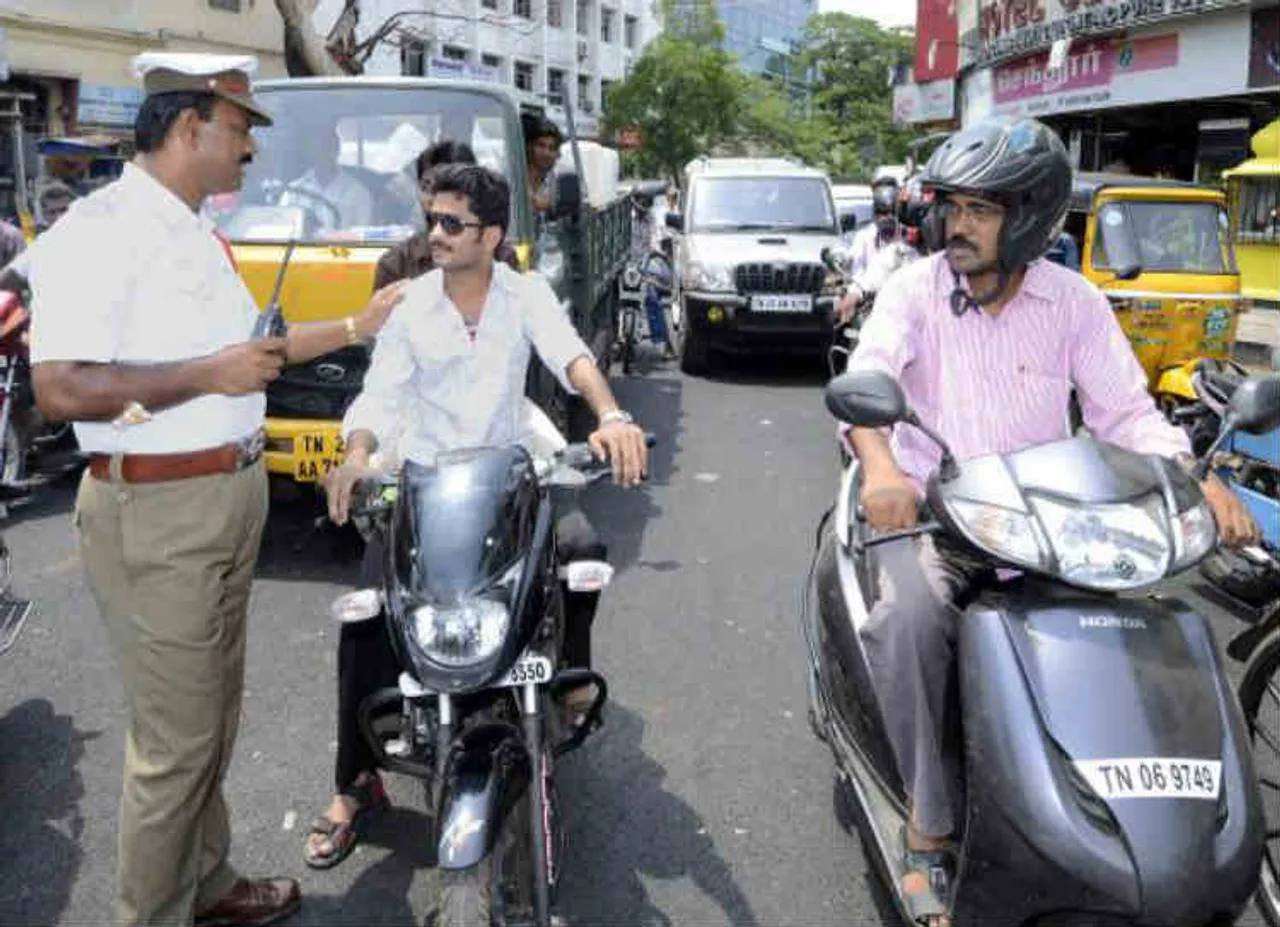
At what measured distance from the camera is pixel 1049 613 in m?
2.13

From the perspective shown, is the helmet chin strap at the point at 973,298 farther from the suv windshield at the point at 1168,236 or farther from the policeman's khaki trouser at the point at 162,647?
the suv windshield at the point at 1168,236

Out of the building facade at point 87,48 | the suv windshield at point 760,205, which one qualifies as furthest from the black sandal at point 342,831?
the building facade at point 87,48

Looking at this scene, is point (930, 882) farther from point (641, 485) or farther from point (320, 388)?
point (641, 485)

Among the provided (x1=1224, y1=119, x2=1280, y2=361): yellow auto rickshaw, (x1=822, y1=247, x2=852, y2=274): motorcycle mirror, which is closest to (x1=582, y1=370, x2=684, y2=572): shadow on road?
(x1=822, y1=247, x2=852, y2=274): motorcycle mirror

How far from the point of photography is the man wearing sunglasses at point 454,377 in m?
2.97

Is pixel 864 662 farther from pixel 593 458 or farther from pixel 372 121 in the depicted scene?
pixel 372 121

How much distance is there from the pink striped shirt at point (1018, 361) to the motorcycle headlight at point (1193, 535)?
0.48 m

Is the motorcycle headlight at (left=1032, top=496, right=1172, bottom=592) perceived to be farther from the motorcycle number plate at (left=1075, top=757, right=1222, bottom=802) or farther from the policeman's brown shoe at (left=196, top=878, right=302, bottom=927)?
the policeman's brown shoe at (left=196, top=878, right=302, bottom=927)

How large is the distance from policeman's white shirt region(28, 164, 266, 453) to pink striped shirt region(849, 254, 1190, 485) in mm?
1407

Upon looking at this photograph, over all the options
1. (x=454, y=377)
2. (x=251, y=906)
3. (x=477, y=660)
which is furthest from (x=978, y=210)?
(x=251, y=906)

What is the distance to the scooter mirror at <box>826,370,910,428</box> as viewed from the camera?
216cm

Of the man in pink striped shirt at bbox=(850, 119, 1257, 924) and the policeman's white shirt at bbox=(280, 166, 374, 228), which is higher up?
the policeman's white shirt at bbox=(280, 166, 374, 228)

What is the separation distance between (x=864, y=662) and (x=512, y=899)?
95cm

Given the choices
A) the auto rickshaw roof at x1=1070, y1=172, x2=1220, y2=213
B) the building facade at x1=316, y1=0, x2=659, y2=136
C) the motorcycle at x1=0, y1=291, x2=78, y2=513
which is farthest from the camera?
the building facade at x1=316, y1=0, x2=659, y2=136
